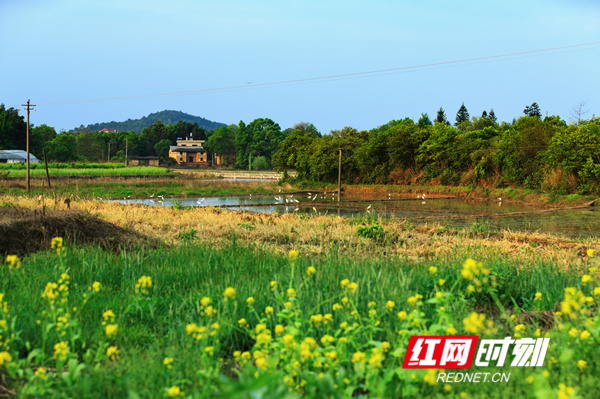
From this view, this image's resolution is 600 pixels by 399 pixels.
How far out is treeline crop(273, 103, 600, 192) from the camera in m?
22.8

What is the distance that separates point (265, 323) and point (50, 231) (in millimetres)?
4710

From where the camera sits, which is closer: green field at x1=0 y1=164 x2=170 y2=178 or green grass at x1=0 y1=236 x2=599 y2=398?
green grass at x1=0 y1=236 x2=599 y2=398

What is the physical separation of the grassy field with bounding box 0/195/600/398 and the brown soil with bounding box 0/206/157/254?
0.83 feet

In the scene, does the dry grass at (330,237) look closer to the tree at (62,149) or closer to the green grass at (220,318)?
the green grass at (220,318)

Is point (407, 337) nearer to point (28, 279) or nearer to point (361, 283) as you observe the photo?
A: point (361, 283)

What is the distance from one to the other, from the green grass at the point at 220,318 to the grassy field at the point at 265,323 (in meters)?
0.01

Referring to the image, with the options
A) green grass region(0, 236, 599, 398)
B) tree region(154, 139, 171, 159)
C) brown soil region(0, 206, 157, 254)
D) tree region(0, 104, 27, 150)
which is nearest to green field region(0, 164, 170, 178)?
tree region(0, 104, 27, 150)

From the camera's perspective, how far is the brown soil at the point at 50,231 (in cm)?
602

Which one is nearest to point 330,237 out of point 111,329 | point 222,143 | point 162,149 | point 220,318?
point 220,318

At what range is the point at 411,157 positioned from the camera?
33188 millimetres

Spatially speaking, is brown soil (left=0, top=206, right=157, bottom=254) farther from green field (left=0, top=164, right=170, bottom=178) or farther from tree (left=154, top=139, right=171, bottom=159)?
tree (left=154, top=139, right=171, bottom=159)

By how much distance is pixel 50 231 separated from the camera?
21.2 ft

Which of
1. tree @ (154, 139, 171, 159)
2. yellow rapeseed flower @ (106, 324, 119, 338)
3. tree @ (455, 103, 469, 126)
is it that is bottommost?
yellow rapeseed flower @ (106, 324, 119, 338)

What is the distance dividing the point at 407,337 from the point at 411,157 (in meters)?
31.9
